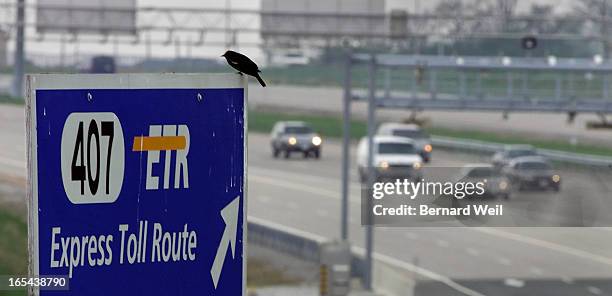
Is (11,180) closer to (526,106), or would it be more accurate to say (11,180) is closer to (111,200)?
(526,106)

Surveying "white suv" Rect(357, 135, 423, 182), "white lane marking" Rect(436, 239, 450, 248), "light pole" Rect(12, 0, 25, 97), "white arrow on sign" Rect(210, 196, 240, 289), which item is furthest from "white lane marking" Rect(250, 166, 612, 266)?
"white arrow on sign" Rect(210, 196, 240, 289)

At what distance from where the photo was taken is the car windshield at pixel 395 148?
2235 inches

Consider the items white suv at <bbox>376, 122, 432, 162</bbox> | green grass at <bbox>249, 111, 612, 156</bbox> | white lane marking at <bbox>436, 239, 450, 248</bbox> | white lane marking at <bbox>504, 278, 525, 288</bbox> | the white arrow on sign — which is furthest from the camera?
→ green grass at <bbox>249, 111, 612, 156</bbox>

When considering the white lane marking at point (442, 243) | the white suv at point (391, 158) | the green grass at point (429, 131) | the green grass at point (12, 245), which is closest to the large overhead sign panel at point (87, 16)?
the green grass at point (12, 245)

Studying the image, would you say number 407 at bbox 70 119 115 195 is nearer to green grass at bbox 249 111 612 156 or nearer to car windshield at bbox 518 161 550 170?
car windshield at bbox 518 161 550 170

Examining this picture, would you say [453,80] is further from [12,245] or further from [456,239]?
[12,245]

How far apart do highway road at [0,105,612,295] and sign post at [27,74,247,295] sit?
2035 cm

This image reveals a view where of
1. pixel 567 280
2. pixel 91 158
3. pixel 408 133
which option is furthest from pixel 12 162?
pixel 91 158

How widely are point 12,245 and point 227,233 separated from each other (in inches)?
1623

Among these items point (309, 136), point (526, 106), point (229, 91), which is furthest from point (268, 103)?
point (229, 91)

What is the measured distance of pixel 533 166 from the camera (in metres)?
49.9

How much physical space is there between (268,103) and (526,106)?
53166mm

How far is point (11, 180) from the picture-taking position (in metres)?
61.2

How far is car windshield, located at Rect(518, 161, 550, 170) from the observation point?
49662 mm
